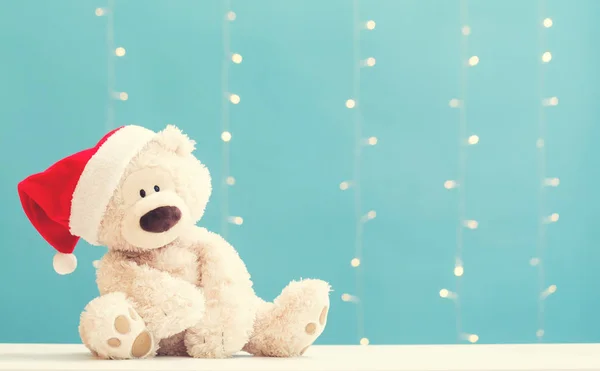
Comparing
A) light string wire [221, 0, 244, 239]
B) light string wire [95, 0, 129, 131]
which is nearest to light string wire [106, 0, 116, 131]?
light string wire [95, 0, 129, 131]

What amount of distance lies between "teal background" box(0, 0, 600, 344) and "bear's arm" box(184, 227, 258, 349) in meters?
0.54

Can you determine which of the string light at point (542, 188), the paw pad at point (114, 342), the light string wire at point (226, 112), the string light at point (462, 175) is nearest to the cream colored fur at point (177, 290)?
the paw pad at point (114, 342)

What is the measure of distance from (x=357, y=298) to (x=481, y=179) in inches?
16.9

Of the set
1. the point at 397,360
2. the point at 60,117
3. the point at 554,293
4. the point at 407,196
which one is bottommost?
the point at 554,293

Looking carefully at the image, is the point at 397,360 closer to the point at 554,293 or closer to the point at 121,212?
the point at 121,212

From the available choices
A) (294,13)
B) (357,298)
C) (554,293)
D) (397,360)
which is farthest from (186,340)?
(554,293)

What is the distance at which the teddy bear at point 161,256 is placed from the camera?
998mm

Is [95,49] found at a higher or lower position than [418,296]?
higher

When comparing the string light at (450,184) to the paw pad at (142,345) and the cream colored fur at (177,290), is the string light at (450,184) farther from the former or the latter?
the paw pad at (142,345)

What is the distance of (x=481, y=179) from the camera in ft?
5.62

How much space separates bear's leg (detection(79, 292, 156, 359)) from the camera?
0.94 m

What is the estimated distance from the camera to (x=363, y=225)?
1.67 meters

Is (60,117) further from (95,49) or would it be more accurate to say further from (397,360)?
(397,360)

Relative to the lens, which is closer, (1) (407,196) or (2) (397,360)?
(2) (397,360)
